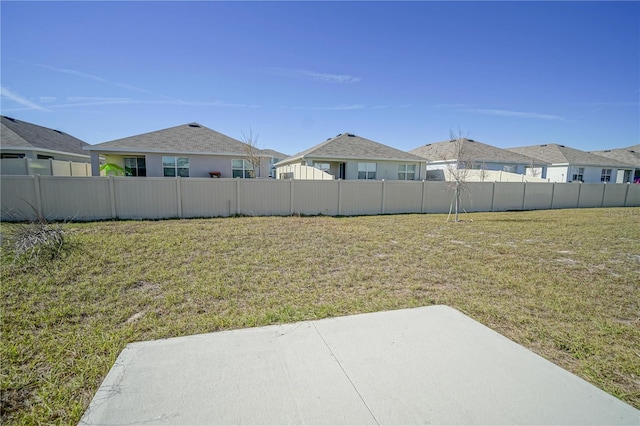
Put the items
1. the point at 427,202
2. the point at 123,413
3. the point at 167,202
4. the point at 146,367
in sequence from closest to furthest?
the point at 123,413 < the point at 146,367 < the point at 167,202 < the point at 427,202

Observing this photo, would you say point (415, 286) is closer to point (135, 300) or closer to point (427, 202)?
point (135, 300)

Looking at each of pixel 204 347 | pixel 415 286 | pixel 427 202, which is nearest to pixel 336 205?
pixel 427 202

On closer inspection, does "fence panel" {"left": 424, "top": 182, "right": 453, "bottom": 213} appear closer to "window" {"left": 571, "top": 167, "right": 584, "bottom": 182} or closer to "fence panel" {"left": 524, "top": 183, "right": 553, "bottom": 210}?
"fence panel" {"left": 524, "top": 183, "right": 553, "bottom": 210}

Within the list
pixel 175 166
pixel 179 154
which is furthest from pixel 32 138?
pixel 179 154

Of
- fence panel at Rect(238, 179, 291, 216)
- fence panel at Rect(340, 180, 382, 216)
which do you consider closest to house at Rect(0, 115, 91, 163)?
fence panel at Rect(238, 179, 291, 216)

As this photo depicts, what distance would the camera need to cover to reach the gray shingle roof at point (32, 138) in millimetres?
17312

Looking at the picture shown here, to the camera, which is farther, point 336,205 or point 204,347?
point 336,205

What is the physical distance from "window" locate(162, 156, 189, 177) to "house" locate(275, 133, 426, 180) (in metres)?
6.88

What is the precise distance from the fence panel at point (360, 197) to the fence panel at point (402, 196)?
0.42 m

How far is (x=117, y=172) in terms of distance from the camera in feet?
54.2

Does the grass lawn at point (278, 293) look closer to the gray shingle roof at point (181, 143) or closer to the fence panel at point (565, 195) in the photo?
the gray shingle roof at point (181, 143)

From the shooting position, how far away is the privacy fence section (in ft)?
32.3

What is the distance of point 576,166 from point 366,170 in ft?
70.6

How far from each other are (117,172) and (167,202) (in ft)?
26.9
